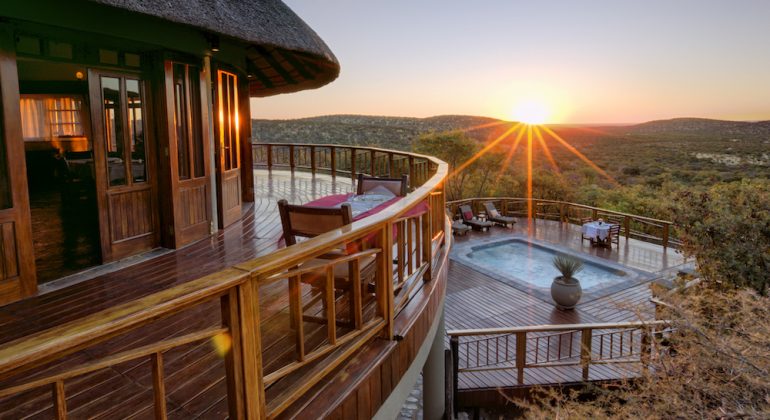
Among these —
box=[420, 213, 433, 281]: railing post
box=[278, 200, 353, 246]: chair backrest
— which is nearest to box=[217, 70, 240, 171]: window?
box=[278, 200, 353, 246]: chair backrest

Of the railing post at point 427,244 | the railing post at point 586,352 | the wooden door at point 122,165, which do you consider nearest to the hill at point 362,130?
the railing post at point 586,352

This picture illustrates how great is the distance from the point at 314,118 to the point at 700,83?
28.0m

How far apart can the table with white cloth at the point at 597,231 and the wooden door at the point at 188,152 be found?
13556mm

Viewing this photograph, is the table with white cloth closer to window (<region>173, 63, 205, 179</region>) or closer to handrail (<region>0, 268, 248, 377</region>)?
window (<region>173, 63, 205, 179</region>)

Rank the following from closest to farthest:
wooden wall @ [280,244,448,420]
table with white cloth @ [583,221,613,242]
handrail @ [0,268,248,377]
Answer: handrail @ [0,268,248,377]
wooden wall @ [280,244,448,420]
table with white cloth @ [583,221,613,242]

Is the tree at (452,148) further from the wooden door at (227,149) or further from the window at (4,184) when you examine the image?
the window at (4,184)

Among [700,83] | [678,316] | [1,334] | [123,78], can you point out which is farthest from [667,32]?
[1,334]

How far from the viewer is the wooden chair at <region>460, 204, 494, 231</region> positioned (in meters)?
17.6

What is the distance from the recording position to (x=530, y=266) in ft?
47.0

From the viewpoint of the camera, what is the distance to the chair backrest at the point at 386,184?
6.06 metres

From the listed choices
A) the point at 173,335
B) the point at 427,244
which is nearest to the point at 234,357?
the point at 173,335

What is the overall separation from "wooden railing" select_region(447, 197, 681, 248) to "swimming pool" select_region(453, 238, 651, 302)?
2559mm

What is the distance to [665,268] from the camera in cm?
1324

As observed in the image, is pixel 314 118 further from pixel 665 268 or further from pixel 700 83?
pixel 665 268
